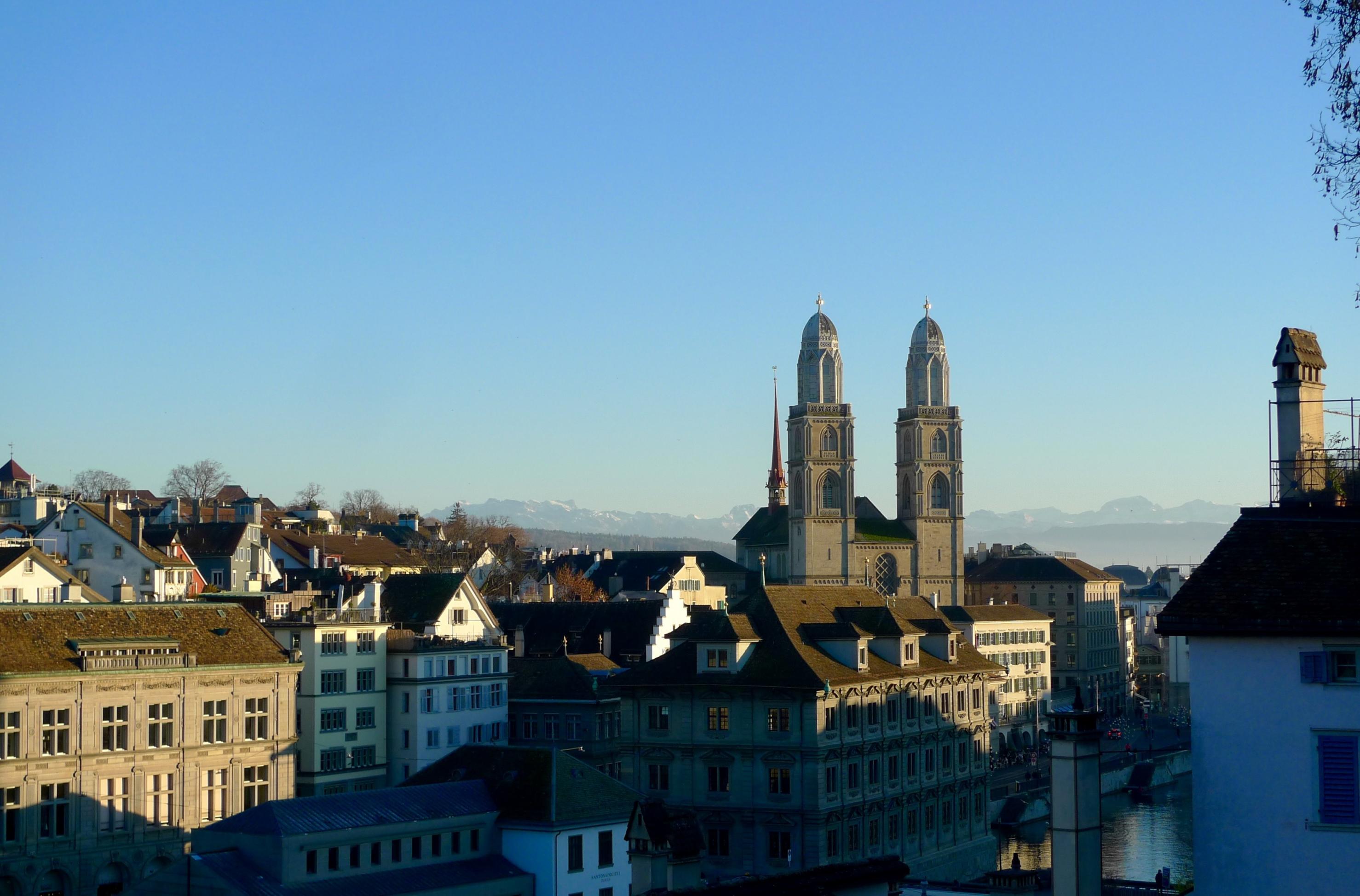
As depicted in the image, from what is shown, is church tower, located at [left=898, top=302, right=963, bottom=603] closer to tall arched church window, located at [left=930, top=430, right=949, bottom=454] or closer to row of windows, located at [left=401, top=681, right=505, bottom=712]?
tall arched church window, located at [left=930, top=430, right=949, bottom=454]

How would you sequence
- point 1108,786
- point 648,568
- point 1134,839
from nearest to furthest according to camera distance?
1. point 1134,839
2. point 1108,786
3. point 648,568

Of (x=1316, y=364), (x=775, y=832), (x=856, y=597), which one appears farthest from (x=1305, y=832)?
(x=856, y=597)

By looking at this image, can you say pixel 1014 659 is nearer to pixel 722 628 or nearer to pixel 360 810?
pixel 722 628

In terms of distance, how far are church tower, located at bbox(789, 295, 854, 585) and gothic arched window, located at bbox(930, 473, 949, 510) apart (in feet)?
29.1

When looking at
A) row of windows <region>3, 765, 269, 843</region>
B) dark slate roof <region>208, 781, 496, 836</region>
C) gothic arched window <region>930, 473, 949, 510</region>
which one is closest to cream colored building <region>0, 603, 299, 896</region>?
row of windows <region>3, 765, 269, 843</region>

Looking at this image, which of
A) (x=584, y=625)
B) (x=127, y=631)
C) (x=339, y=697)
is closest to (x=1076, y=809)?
(x=127, y=631)

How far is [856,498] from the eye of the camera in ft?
556

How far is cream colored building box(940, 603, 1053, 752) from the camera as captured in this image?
14112 cm

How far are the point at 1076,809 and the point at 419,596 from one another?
59.6 meters

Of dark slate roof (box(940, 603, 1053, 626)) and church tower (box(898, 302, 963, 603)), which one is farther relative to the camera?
church tower (box(898, 302, 963, 603))

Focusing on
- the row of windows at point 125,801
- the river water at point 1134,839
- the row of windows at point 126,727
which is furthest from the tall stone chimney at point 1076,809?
the river water at point 1134,839

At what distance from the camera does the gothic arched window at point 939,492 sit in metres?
165

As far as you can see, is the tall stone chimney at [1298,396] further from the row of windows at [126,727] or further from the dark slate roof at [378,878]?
the row of windows at [126,727]

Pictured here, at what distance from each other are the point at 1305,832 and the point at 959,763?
5607 cm
